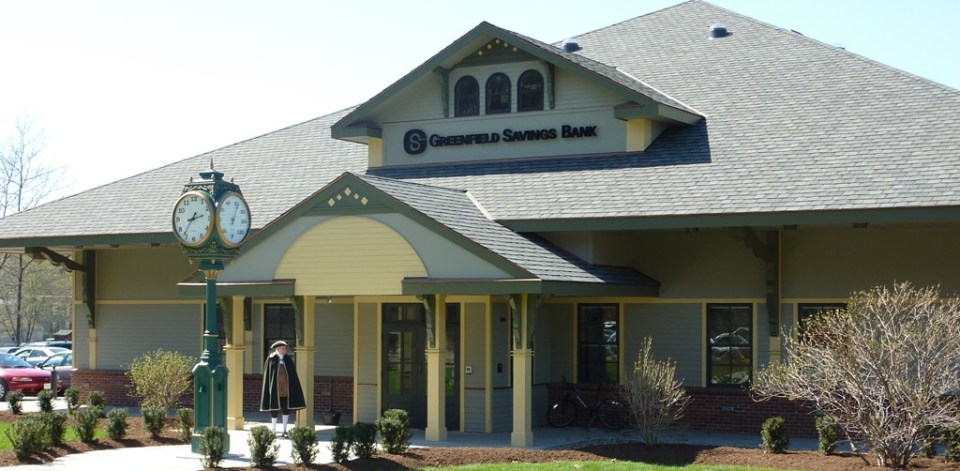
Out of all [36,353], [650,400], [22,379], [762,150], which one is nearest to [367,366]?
[650,400]

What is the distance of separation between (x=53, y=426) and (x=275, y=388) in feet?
12.3

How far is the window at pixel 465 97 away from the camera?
2681cm

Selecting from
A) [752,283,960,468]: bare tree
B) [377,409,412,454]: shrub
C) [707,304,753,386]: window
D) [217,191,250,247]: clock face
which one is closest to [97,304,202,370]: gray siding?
[217,191,250,247]: clock face

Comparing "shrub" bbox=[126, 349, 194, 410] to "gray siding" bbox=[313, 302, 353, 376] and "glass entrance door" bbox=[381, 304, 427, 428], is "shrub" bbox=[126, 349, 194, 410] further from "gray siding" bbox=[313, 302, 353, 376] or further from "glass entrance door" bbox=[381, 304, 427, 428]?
"glass entrance door" bbox=[381, 304, 427, 428]

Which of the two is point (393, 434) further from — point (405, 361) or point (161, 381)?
point (161, 381)

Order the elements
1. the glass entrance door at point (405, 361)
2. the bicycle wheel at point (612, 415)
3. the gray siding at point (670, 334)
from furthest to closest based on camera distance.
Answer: the glass entrance door at point (405, 361) < the bicycle wheel at point (612, 415) < the gray siding at point (670, 334)

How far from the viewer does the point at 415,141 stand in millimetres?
27359

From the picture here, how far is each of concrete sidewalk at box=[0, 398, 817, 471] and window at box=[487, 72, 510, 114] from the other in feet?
22.1

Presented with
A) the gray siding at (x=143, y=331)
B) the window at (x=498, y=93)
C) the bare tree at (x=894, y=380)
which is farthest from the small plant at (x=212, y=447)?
the window at (x=498, y=93)

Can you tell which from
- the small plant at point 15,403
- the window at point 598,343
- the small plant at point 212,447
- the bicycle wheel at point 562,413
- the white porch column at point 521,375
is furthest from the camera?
the small plant at point 15,403

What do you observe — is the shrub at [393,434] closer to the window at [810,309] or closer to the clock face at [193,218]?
the clock face at [193,218]

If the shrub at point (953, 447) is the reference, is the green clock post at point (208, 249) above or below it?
above

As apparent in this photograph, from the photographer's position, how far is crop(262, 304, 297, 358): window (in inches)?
1073

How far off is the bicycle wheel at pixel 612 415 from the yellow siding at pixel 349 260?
16.5 ft
